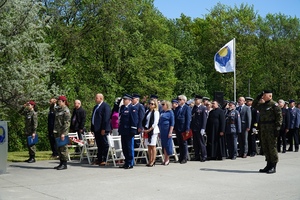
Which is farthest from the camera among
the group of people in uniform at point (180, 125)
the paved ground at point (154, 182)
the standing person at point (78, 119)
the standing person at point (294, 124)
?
the standing person at point (294, 124)

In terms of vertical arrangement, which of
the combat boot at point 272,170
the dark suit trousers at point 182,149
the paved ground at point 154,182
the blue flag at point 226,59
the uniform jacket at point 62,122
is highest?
the blue flag at point 226,59

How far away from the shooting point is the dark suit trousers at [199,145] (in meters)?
13.9

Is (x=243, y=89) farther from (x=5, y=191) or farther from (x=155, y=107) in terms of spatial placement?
(x=5, y=191)

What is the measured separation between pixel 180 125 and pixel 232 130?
209 cm

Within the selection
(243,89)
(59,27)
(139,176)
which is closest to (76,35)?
(59,27)

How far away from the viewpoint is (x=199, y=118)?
14.1 metres

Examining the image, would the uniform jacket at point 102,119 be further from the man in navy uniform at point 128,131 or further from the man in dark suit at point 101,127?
the man in navy uniform at point 128,131

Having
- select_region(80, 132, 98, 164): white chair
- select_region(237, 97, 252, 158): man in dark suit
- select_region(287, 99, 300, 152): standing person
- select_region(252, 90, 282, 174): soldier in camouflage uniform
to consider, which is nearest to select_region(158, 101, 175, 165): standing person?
select_region(80, 132, 98, 164): white chair

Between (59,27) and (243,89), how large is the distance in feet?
92.7

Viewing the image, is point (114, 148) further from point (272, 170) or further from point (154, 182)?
point (272, 170)

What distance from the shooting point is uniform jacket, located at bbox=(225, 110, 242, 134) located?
14.7 metres

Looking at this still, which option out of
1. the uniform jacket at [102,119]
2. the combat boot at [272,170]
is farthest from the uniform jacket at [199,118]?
the combat boot at [272,170]

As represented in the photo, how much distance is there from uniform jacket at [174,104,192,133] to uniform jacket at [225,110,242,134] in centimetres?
181

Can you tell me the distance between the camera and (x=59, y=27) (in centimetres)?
2958
